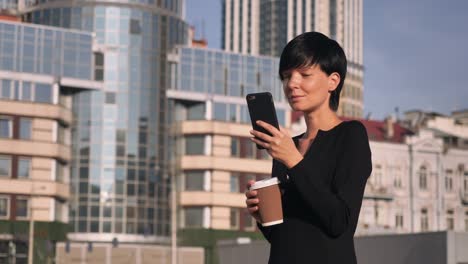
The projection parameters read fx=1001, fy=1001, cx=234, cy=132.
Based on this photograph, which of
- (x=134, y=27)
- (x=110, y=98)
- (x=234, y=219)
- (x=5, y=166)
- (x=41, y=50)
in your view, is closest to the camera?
(x=5, y=166)

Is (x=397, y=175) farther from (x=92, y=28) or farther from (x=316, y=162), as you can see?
(x=316, y=162)

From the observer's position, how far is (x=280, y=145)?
4305mm

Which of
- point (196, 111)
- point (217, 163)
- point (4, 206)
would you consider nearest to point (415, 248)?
point (217, 163)

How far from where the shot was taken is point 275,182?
4.37 m

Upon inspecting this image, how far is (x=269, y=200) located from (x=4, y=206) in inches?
2603

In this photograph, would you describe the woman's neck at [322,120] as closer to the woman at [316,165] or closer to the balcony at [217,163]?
the woman at [316,165]

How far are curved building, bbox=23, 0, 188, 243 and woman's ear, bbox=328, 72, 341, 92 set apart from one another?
6754 cm

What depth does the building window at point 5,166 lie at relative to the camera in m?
68.8

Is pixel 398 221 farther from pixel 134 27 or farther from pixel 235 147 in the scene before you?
pixel 134 27

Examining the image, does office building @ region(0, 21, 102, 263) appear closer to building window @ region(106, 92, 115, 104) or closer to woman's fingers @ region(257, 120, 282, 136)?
building window @ region(106, 92, 115, 104)

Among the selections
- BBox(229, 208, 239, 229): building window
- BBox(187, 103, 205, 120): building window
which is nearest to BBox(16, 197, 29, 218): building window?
BBox(187, 103, 205, 120): building window

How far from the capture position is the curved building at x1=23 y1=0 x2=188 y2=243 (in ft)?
235

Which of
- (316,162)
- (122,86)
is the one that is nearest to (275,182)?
(316,162)

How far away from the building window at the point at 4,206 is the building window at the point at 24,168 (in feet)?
5.97
